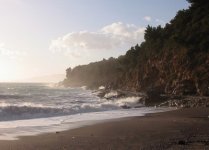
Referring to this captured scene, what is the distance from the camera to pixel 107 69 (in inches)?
6038

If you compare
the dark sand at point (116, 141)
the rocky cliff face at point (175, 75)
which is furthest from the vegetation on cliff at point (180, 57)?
the dark sand at point (116, 141)

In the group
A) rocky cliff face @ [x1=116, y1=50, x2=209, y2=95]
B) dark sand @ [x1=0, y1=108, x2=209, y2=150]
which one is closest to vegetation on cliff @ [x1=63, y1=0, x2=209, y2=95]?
rocky cliff face @ [x1=116, y1=50, x2=209, y2=95]

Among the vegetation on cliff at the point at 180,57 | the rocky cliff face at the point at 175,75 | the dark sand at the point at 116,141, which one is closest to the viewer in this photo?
the dark sand at the point at 116,141

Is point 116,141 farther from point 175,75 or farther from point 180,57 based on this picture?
point 180,57

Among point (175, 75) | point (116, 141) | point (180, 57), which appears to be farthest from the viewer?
point (180, 57)

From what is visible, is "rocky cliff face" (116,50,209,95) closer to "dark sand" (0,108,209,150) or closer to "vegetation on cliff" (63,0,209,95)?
"vegetation on cliff" (63,0,209,95)

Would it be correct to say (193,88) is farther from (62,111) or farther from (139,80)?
(139,80)

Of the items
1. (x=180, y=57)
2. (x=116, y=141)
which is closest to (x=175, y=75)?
(x=180, y=57)

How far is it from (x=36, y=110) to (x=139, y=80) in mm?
36202

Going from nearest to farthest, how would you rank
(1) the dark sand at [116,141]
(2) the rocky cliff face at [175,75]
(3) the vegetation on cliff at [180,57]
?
(1) the dark sand at [116,141]
(2) the rocky cliff face at [175,75]
(3) the vegetation on cliff at [180,57]

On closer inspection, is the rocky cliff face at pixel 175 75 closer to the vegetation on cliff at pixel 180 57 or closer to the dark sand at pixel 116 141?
the vegetation on cliff at pixel 180 57

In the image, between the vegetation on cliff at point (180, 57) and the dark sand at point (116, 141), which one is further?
the vegetation on cliff at point (180, 57)

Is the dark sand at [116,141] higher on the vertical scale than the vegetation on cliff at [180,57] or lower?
lower

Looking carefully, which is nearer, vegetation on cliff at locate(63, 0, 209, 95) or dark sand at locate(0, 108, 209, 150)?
dark sand at locate(0, 108, 209, 150)
